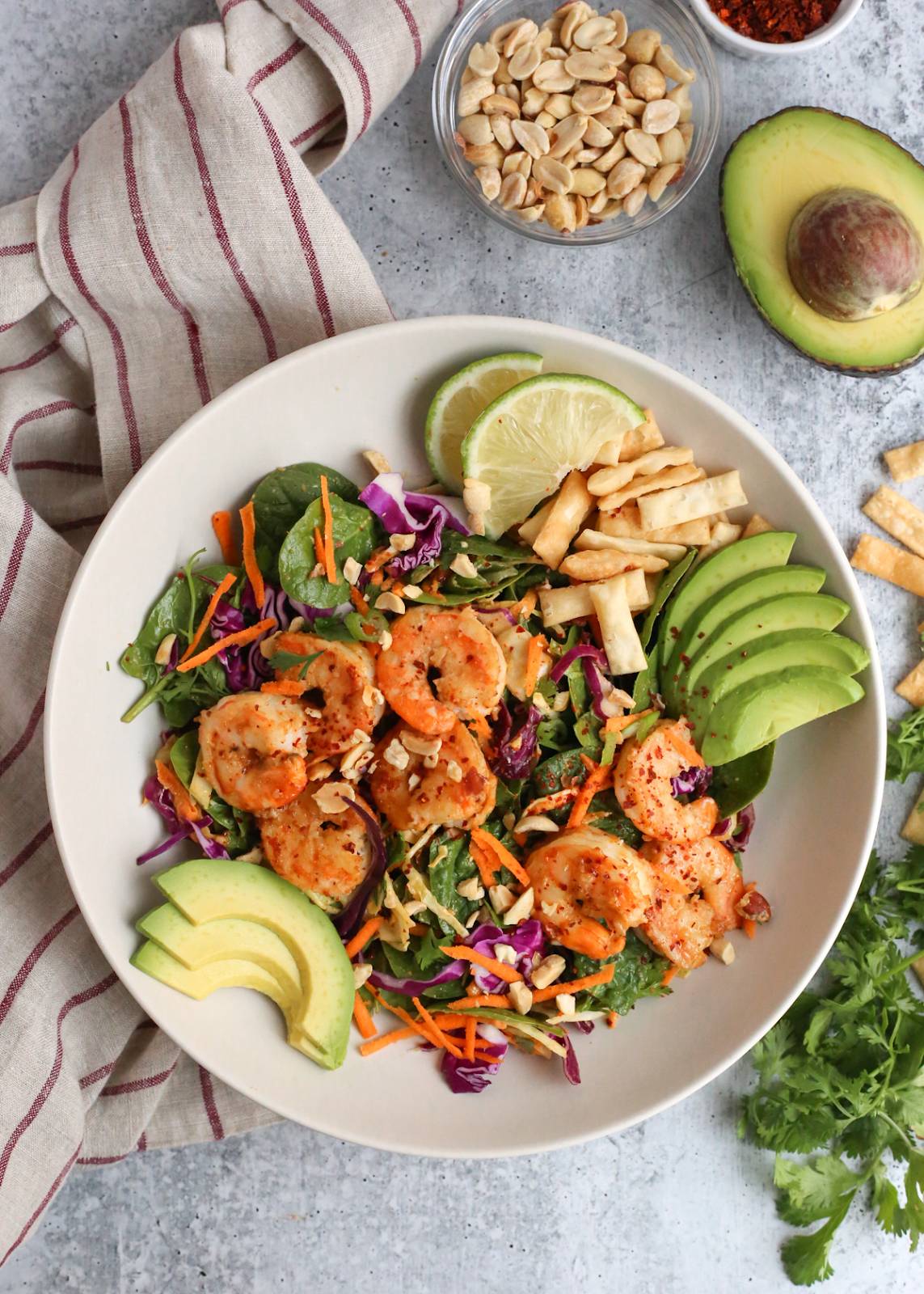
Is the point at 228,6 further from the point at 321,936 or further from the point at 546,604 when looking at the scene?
the point at 321,936

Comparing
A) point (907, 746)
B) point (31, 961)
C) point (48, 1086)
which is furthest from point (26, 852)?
point (907, 746)

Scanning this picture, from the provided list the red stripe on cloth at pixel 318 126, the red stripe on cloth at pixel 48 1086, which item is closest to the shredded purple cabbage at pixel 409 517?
the red stripe on cloth at pixel 318 126

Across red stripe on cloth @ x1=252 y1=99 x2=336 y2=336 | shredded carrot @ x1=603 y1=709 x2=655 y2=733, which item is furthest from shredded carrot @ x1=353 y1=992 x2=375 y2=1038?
red stripe on cloth @ x1=252 y1=99 x2=336 y2=336

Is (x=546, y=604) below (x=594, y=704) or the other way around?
the other way around

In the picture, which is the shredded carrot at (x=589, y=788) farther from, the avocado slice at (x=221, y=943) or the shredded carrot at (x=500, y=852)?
the avocado slice at (x=221, y=943)

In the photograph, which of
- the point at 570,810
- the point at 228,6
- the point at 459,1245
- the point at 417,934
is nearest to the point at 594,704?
the point at 570,810

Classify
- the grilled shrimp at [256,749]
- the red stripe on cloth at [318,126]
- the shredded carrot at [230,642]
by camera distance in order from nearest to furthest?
the grilled shrimp at [256,749] → the shredded carrot at [230,642] → the red stripe on cloth at [318,126]
